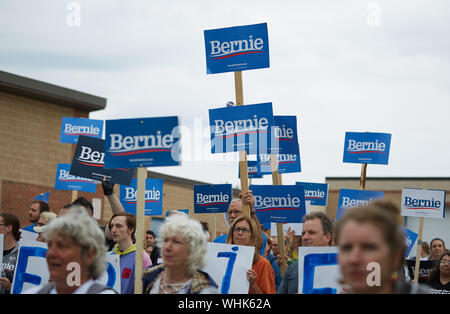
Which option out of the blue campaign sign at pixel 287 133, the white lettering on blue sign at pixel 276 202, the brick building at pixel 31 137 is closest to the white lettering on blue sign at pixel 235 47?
the blue campaign sign at pixel 287 133

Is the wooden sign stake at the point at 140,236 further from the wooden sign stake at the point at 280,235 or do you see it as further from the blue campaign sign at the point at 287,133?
the blue campaign sign at the point at 287,133

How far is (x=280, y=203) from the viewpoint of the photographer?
8.14 m

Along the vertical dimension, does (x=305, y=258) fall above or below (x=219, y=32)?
below

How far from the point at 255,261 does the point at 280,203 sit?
2.51m

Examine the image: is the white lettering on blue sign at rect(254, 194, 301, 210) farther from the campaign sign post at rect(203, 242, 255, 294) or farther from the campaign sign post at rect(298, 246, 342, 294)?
the campaign sign post at rect(298, 246, 342, 294)

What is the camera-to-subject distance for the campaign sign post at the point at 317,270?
474 centimetres

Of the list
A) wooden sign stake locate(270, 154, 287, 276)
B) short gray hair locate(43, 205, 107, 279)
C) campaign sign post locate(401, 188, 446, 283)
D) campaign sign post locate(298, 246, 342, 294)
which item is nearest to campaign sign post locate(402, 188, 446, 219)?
campaign sign post locate(401, 188, 446, 283)

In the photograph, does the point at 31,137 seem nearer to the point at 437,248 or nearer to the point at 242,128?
the point at 437,248

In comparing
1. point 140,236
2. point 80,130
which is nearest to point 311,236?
point 140,236

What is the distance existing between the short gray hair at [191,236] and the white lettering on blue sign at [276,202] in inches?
154

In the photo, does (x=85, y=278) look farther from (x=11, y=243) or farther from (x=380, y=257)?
(x=11, y=243)
